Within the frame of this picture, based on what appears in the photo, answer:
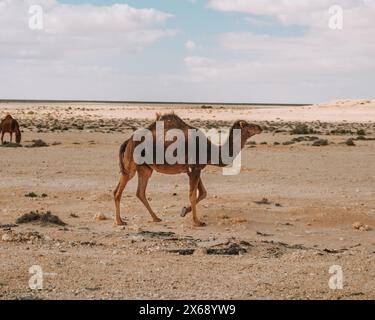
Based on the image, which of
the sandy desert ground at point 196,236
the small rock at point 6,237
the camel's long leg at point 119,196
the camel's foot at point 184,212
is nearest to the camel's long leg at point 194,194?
the sandy desert ground at point 196,236

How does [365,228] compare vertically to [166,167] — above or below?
below

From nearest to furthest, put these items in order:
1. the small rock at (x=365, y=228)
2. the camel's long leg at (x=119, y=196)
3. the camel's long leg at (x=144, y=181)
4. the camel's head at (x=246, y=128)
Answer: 1. the small rock at (x=365, y=228)
2. the camel's long leg at (x=119, y=196)
3. the camel's long leg at (x=144, y=181)
4. the camel's head at (x=246, y=128)

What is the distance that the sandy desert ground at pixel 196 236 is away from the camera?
8344 millimetres

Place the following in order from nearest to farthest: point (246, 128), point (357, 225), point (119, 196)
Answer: point (357, 225) → point (119, 196) → point (246, 128)

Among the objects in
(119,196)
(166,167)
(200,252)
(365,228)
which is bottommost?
(365,228)

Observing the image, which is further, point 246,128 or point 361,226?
point 246,128

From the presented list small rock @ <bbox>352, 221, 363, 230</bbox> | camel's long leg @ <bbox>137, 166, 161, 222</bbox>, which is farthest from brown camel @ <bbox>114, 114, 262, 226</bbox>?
small rock @ <bbox>352, 221, 363, 230</bbox>

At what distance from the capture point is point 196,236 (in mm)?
11992

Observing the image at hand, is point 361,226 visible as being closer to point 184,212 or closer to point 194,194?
point 194,194

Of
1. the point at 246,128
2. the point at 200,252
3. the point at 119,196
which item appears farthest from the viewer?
the point at 246,128

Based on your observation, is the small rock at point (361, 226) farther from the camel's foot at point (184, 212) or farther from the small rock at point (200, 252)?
the small rock at point (200, 252)

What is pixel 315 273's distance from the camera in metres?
9.01

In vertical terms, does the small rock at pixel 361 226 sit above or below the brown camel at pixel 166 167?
below

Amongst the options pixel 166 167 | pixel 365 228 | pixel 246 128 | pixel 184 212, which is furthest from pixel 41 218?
pixel 365 228
